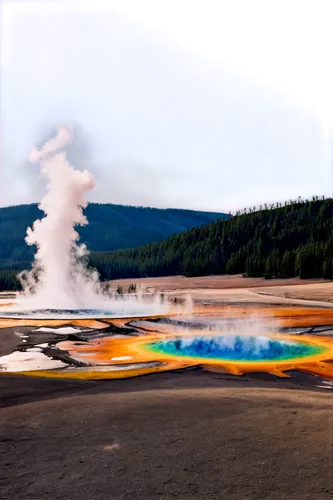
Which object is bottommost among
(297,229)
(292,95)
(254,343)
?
(254,343)

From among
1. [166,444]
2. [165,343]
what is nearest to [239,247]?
[165,343]

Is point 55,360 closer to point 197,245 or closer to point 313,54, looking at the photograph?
point 313,54

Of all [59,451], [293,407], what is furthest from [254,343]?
[59,451]

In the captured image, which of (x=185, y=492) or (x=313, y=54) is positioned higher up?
(x=313, y=54)

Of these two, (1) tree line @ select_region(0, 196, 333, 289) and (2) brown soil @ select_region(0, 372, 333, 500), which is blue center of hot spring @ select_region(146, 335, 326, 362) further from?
(1) tree line @ select_region(0, 196, 333, 289)

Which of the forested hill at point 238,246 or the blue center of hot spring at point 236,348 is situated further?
the forested hill at point 238,246

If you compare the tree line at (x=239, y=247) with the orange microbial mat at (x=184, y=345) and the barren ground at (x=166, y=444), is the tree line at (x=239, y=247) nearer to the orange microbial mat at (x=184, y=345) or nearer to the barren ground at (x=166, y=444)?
the orange microbial mat at (x=184, y=345)

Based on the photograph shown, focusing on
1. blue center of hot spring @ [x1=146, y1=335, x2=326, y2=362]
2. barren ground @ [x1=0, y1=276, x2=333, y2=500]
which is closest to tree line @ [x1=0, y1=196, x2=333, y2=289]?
blue center of hot spring @ [x1=146, y1=335, x2=326, y2=362]

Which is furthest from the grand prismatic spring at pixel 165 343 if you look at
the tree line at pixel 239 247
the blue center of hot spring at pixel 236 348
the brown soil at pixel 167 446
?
the tree line at pixel 239 247
